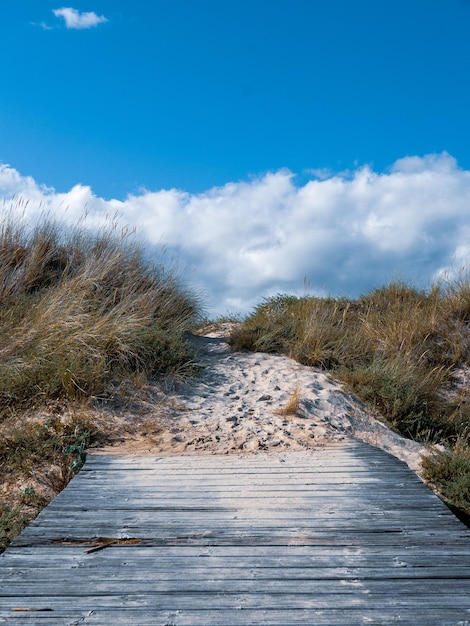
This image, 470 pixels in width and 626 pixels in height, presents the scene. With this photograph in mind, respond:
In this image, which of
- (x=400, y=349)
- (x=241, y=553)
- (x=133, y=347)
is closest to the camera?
(x=241, y=553)

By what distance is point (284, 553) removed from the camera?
124 inches

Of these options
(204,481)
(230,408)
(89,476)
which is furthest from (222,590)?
(230,408)

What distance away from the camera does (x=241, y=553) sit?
124 inches

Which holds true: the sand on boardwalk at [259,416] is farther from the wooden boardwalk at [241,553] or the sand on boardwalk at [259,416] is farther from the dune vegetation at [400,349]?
the wooden boardwalk at [241,553]

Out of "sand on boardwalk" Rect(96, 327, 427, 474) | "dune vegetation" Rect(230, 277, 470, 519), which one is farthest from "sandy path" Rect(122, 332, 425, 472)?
"dune vegetation" Rect(230, 277, 470, 519)

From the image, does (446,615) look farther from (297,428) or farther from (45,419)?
(45,419)

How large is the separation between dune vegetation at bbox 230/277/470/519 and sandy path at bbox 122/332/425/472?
347mm

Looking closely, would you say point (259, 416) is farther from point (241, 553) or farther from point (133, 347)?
point (241, 553)

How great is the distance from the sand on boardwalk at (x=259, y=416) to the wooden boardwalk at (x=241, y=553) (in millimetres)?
1223

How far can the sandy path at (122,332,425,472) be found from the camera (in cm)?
604

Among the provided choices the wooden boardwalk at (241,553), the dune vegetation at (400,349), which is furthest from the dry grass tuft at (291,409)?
the wooden boardwalk at (241,553)

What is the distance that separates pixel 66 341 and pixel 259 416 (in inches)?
100

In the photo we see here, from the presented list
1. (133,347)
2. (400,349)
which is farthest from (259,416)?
(400,349)

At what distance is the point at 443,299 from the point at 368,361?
322cm
